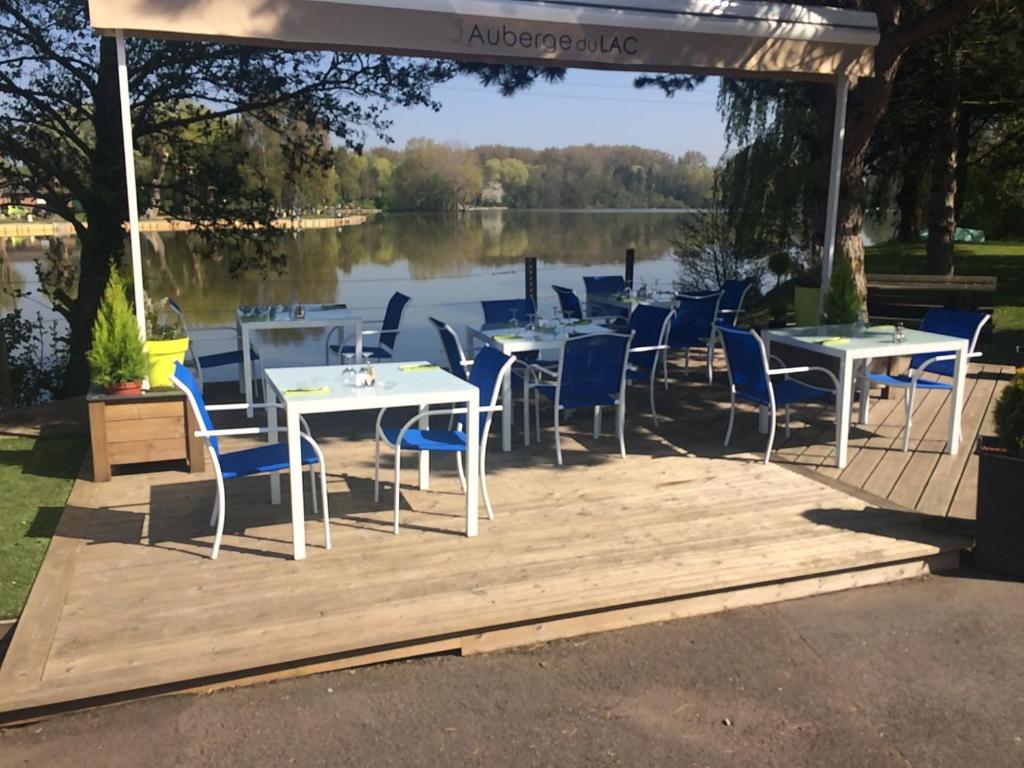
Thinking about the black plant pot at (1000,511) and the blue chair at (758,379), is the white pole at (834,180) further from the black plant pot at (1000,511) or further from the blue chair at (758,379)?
the black plant pot at (1000,511)

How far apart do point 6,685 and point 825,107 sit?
6651mm

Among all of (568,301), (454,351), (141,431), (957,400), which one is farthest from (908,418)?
(141,431)

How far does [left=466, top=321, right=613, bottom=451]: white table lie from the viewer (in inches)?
188

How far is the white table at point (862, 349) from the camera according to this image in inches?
178

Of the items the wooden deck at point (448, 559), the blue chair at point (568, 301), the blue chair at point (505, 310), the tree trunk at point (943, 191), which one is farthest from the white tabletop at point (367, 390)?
the tree trunk at point (943, 191)

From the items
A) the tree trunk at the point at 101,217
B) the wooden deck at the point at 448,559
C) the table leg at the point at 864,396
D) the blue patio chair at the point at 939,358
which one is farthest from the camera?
the tree trunk at the point at 101,217

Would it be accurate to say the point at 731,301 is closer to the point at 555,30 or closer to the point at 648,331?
the point at 648,331

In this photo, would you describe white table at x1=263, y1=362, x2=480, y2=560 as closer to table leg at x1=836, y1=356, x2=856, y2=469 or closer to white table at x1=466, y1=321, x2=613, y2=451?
white table at x1=466, y1=321, x2=613, y2=451

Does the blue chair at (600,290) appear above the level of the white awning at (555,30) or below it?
below

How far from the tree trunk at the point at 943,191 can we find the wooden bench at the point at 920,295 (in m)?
2.74

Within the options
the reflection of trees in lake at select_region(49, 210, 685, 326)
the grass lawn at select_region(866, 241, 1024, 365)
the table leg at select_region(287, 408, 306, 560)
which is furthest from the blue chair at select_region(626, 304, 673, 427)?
the reflection of trees in lake at select_region(49, 210, 685, 326)

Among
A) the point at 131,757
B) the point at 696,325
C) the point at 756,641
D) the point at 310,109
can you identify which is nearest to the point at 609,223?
the point at 310,109

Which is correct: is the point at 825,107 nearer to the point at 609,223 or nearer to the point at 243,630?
the point at 243,630

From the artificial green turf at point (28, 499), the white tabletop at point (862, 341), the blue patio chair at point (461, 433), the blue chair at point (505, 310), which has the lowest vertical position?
the artificial green turf at point (28, 499)
